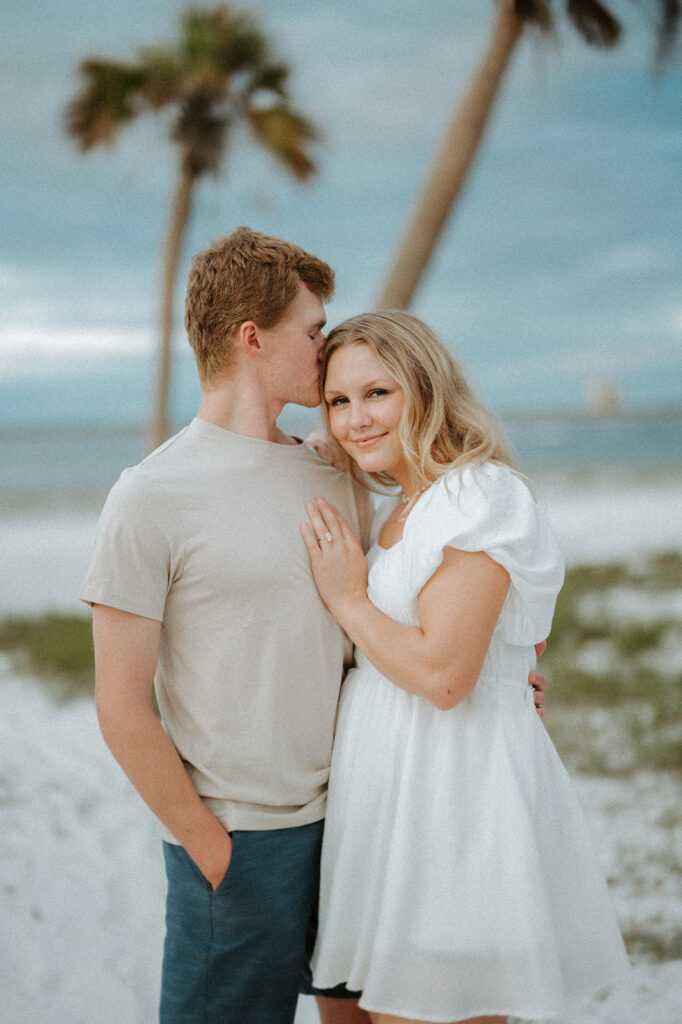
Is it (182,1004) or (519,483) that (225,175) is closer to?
(519,483)

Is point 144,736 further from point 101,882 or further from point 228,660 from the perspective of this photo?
point 101,882

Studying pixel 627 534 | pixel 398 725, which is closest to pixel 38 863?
pixel 398 725

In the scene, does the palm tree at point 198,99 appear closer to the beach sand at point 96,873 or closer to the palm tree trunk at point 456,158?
the beach sand at point 96,873

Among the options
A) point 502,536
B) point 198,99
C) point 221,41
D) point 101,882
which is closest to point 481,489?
point 502,536

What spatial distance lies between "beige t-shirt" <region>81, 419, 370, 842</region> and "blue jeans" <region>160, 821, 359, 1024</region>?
8 cm

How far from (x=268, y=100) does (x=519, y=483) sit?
6.77 meters

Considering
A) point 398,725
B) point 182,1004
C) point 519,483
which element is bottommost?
point 182,1004

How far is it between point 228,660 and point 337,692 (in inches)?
12.3

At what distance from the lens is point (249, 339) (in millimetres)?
2316

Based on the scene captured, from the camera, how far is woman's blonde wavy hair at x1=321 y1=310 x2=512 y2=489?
231 cm

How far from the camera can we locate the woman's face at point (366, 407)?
234 cm

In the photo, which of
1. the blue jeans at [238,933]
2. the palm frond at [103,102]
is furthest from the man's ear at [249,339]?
the palm frond at [103,102]

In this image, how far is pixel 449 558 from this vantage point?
2.15m

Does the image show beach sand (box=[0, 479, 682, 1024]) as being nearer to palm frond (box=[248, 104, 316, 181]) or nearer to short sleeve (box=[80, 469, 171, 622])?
short sleeve (box=[80, 469, 171, 622])
